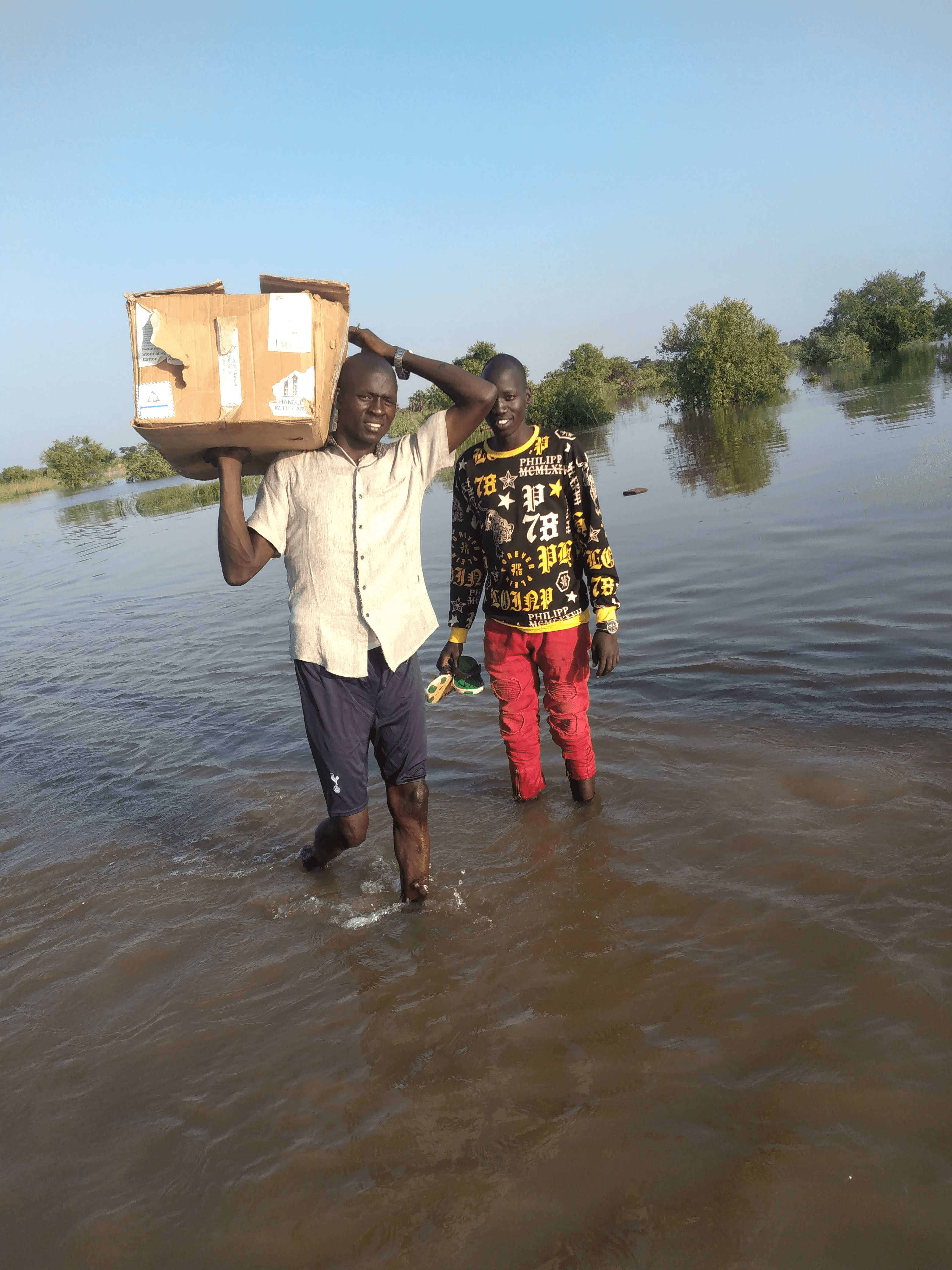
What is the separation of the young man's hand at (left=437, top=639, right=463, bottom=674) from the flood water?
70cm

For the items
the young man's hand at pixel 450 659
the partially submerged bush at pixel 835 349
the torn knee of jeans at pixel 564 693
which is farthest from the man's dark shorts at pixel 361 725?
the partially submerged bush at pixel 835 349

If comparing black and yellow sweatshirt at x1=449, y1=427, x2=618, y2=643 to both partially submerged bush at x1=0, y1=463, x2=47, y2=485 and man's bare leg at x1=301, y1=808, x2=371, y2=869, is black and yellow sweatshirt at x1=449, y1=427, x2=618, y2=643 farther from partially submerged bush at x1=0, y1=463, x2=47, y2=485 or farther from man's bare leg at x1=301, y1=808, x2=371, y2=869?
partially submerged bush at x1=0, y1=463, x2=47, y2=485

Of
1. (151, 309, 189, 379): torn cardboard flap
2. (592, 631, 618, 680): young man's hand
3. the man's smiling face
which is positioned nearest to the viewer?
(151, 309, 189, 379): torn cardboard flap

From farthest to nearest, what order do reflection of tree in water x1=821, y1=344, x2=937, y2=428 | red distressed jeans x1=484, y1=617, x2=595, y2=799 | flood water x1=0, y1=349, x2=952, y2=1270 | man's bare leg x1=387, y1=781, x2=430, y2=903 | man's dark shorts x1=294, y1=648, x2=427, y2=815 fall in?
reflection of tree in water x1=821, y1=344, x2=937, y2=428
red distressed jeans x1=484, y1=617, x2=595, y2=799
man's bare leg x1=387, y1=781, x2=430, y2=903
man's dark shorts x1=294, y1=648, x2=427, y2=815
flood water x1=0, y1=349, x2=952, y2=1270

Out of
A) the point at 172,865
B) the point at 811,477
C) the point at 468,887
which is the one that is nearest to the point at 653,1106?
the point at 468,887

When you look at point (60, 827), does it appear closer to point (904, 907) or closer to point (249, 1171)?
point (249, 1171)

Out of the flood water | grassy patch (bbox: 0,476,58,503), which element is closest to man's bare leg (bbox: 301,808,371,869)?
the flood water

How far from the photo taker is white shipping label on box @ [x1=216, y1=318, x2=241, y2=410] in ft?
7.66

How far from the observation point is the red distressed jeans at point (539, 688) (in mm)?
3430

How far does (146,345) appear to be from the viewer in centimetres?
233

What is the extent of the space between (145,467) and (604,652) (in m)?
69.5

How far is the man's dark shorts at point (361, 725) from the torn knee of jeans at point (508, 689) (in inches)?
24.7

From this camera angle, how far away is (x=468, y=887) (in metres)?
3.11

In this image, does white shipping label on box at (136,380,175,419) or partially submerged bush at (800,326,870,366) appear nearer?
white shipping label on box at (136,380,175,419)
